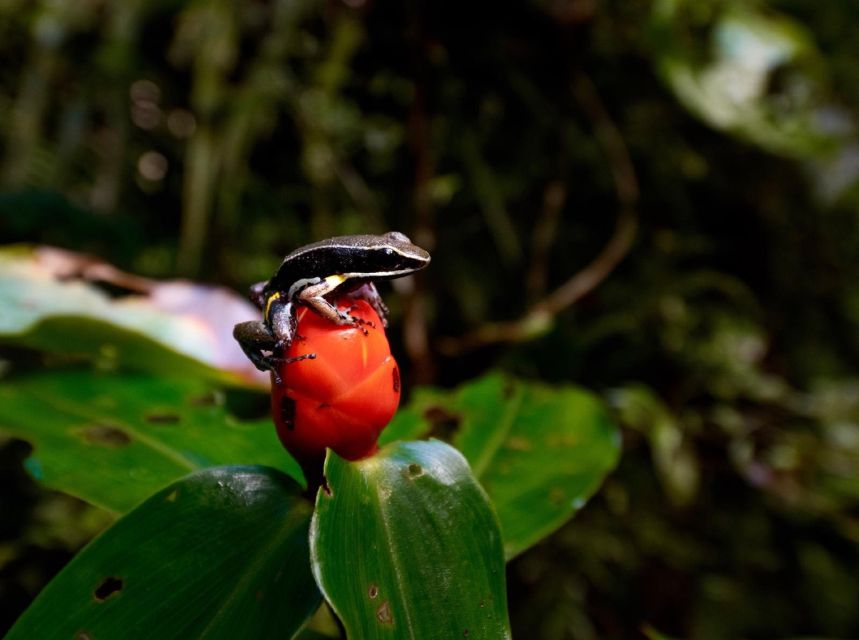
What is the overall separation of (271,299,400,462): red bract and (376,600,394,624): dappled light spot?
106mm

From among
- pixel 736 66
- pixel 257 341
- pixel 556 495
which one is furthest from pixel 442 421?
pixel 736 66

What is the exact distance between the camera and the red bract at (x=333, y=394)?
47cm

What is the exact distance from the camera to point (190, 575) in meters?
0.45

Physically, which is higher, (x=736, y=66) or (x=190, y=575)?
(x=736, y=66)

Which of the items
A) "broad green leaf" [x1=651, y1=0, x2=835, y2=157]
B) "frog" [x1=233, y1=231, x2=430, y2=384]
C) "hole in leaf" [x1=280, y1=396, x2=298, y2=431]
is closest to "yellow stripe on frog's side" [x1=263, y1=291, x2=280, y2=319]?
"frog" [x1=233, y1=231, x2=430, y2=384]

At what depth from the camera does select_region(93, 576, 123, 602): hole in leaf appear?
45cm

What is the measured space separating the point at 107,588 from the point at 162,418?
28cm

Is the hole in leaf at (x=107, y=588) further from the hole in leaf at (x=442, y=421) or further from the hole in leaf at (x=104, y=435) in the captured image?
the hole in leaf at (x=442, y=421)

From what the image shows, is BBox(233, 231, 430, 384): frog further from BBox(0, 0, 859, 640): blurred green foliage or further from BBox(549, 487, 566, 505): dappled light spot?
BBox(0, 0, 859, 640): blurred green foliage

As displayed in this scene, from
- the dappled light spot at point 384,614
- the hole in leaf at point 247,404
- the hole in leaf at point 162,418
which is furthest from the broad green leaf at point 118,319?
the dappled light spot at point 384,614

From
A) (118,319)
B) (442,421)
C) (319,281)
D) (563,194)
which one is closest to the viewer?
(319,281)

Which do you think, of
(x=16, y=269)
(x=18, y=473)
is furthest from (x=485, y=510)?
(x=18, y=473)

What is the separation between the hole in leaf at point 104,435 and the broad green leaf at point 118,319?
16cm

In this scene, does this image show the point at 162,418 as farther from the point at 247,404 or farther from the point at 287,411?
the point at 287,411
